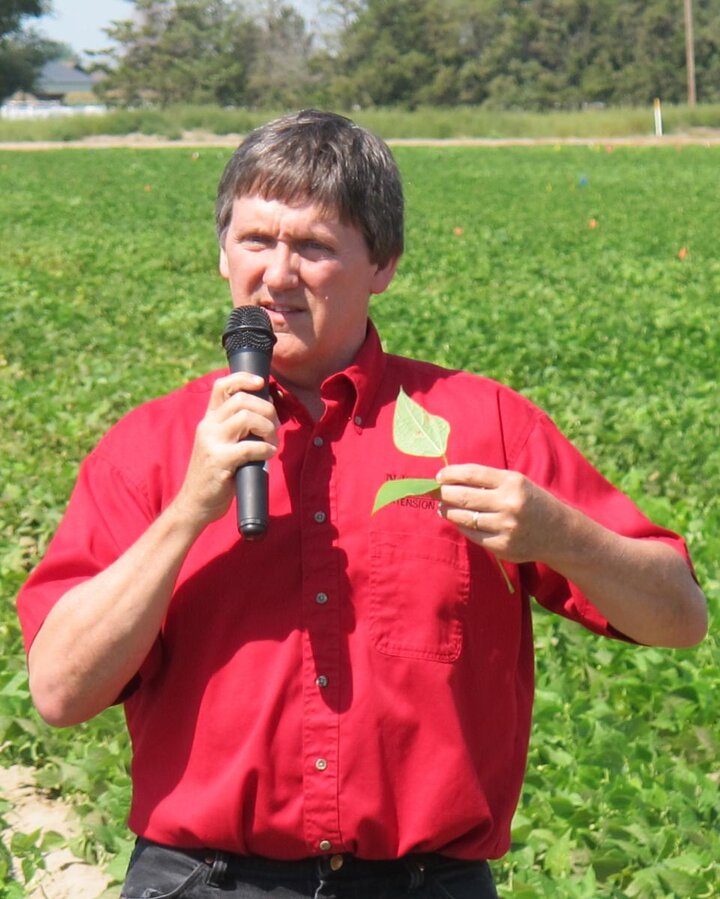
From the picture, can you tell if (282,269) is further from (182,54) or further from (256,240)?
(182,54)

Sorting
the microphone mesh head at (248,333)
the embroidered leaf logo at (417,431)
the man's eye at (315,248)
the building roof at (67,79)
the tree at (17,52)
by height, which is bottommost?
the building roof at (67,79)

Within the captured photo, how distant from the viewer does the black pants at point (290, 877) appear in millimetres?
2029

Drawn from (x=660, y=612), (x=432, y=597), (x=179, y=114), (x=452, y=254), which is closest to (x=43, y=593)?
(x=432, y=597)

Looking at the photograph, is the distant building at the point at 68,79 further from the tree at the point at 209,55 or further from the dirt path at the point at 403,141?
the dirt path at the point at 403,141

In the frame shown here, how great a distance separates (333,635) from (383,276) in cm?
57

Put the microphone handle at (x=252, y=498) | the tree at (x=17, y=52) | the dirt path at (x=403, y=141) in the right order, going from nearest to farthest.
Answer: the microphone handle at (x=252, y=498), the dirt path at (x=403, y=141), the tree at (x=17, y=52)

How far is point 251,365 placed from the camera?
1963 millimetres

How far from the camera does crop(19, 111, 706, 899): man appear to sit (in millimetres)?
1990

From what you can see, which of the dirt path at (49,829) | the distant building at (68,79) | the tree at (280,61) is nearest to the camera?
the dirt path at (49,829)

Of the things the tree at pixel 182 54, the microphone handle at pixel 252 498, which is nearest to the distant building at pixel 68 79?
the tree at pixel 182 54

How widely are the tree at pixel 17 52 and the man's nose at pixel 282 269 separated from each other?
8126cm

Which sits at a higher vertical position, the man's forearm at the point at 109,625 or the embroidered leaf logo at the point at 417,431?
the embroidered leaf logo at the point at 417,431

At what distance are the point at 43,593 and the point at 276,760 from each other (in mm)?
385

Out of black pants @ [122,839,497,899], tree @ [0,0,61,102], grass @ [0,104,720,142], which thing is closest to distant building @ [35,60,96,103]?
tree @ [0,0,61,102]
